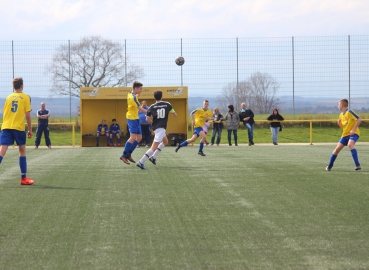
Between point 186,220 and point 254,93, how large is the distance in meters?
26.6

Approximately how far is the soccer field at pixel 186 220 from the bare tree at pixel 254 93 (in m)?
20.0

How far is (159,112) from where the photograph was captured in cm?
1355

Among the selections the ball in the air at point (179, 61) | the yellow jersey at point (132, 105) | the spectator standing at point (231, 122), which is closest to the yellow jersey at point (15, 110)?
Result: the yellow jersey at point (132, 105)

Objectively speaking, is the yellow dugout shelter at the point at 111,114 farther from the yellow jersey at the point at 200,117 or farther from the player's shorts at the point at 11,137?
the player's shorts at the point at 11,137

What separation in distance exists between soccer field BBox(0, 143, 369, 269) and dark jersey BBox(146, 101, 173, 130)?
1.65 m

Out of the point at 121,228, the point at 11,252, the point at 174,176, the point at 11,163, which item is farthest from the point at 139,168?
the point at 11,252

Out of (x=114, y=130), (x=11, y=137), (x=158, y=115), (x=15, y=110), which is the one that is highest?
(x=15, y=110)

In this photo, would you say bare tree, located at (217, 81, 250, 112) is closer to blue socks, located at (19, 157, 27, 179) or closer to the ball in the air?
the ball in the air

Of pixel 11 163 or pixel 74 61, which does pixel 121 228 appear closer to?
pixel 11 163

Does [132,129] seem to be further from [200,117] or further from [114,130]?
[114,130]

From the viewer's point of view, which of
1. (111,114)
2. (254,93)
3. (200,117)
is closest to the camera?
(200,117)

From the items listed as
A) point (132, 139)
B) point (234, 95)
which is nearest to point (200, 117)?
point (132, 139)

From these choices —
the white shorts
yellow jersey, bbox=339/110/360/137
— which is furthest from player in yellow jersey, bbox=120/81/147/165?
yellow jersey, bbox=339/110/360/137

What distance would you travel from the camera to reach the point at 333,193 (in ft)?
30.1
